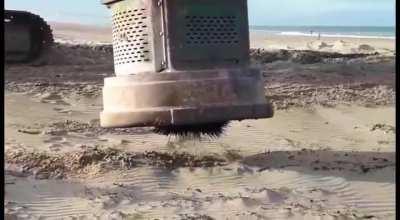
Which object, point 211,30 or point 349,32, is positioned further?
point 349,32

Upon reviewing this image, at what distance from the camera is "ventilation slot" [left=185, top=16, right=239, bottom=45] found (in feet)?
17.2

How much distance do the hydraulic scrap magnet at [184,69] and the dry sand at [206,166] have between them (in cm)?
49

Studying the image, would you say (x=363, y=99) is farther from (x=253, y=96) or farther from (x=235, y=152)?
(x=253, y=96)

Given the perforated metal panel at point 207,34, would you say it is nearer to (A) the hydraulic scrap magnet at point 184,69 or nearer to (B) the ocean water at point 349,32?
(A) the hydraulic scrap magnet at point 184,69

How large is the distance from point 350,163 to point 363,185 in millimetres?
609

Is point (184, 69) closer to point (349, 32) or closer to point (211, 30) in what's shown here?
point (211, 30)

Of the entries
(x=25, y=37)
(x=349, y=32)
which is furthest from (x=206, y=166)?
(x=349, y=32)

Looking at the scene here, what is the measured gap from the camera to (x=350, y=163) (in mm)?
5992

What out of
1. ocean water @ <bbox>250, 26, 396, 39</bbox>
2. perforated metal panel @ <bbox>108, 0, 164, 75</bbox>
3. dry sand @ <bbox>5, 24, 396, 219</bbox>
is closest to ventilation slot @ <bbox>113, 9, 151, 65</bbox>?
perforated metal panel @ <bbox>108, 0, 164, 75</bbox>

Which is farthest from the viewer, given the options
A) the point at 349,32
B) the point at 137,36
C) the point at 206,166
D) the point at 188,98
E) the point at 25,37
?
the point at 349,32

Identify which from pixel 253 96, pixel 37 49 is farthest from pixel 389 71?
pixel 253 96

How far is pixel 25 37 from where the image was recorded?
48.6ft

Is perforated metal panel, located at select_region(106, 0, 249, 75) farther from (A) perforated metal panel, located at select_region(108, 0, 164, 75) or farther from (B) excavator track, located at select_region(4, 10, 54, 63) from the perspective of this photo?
(B) excavator track, located at select_region(4, 10, 54, 63)

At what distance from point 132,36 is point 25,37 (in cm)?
986
